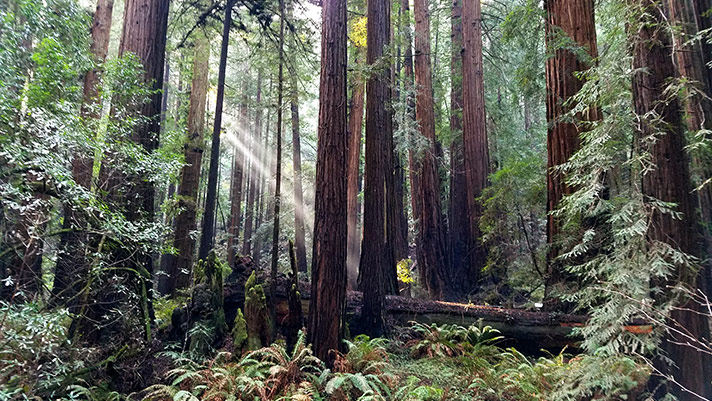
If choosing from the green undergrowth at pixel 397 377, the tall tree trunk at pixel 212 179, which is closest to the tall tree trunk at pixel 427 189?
the green undergrowth at pixel 397 377

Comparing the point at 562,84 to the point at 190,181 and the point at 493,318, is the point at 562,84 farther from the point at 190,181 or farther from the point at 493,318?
the point at 190,181

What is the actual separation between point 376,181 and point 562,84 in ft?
12.1

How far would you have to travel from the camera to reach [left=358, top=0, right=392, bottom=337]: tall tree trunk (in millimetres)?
6383

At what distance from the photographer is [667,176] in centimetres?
383

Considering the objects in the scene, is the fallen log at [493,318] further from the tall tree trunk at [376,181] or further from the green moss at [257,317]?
the green moss at [257,317]

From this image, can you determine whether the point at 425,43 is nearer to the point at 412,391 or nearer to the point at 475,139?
the point at 475,139

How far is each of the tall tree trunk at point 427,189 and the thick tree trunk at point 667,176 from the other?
6324mm

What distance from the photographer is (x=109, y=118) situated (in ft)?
18.1

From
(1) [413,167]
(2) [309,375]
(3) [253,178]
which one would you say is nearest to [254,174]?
(3) [253,178]

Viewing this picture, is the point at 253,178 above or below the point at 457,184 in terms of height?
above

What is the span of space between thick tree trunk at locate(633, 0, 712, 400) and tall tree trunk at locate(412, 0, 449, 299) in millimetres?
6324

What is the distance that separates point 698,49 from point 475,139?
685 centimetres

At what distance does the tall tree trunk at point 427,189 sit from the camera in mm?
10539

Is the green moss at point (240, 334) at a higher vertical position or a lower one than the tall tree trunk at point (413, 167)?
lower
